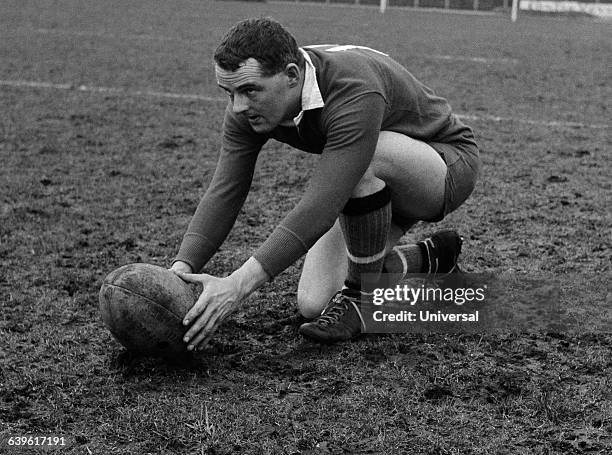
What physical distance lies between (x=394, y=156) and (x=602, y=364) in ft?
3.34

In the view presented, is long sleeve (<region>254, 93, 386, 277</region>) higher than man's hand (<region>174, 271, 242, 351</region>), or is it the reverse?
long sleeve (<region>254, 93, 386, 277</region>)

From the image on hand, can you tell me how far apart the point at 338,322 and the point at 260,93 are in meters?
0.93

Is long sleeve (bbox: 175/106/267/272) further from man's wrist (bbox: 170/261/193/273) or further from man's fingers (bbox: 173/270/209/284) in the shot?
man's fingers (bbox: 173/270/209/284)

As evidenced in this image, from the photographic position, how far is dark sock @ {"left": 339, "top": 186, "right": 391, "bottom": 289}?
3572 millimetres

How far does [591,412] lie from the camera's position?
3.03 meters

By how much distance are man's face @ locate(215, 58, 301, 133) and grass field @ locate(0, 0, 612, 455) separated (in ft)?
2.80

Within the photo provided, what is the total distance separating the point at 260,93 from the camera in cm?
329

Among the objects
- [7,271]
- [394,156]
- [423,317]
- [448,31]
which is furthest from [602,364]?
[448,31]

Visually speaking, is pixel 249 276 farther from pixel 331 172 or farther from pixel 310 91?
pixel 310 91

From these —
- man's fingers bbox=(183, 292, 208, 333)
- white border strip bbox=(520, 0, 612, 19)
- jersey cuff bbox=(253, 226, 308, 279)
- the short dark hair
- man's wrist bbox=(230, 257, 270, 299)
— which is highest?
the short dark hair

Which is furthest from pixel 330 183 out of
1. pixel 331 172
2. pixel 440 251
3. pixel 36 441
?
pixel 36 441

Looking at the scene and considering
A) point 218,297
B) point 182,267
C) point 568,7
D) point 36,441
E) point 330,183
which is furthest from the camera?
point 568,7

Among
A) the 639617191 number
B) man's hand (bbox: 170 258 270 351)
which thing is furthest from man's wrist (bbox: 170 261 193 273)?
the 639617191 number

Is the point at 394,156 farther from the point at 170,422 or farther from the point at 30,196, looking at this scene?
the point at 30,196
